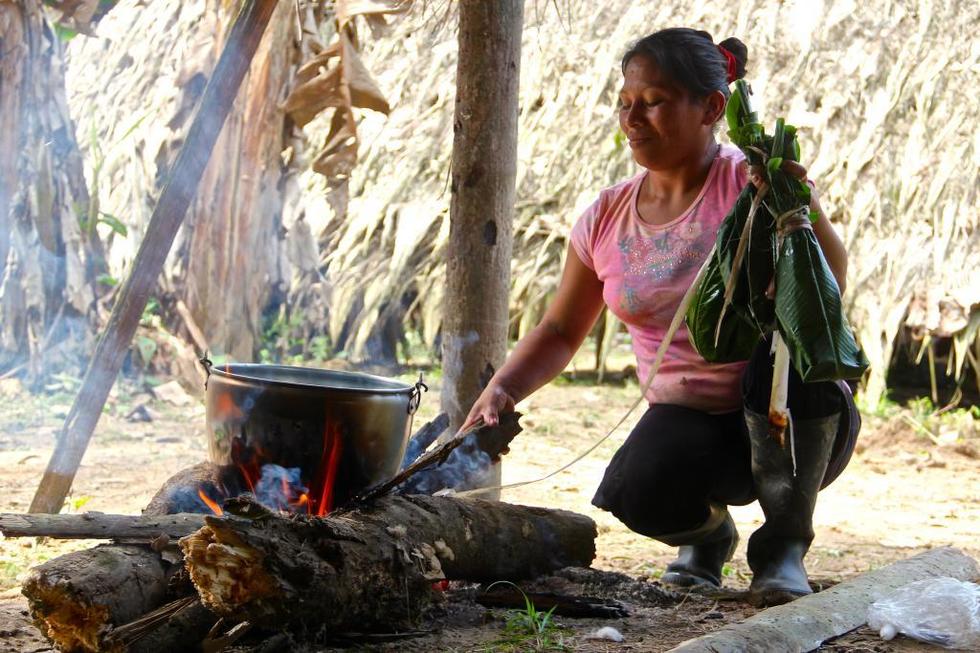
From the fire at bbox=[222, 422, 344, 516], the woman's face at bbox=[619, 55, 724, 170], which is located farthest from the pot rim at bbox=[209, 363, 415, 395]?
the woman's face at bbox=[619, 55, 724, 170]

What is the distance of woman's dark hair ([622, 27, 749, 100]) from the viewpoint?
2.60 meters

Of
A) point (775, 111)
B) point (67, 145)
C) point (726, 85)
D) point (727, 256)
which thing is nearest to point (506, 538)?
point (727, 256)

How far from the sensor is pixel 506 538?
258 cm

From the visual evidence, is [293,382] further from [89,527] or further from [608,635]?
[608,635]

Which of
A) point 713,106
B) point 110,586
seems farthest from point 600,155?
point 110,586

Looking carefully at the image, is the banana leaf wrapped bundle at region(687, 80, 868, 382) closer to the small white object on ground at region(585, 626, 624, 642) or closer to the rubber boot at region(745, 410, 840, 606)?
the rubber boot at region(745, 410, 840, 606)

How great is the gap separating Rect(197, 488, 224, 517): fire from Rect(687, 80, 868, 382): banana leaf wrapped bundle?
1240 mm

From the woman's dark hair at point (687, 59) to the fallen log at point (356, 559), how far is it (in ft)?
3.74

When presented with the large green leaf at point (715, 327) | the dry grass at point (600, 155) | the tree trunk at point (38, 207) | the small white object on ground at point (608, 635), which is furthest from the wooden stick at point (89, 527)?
the dry grass at point (600, 155)

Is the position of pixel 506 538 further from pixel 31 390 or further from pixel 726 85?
pixel 31 390

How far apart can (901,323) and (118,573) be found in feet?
19.4

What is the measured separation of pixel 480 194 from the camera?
334 cm

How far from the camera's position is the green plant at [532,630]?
2148mm

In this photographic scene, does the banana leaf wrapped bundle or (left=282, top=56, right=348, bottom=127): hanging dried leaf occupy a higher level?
(left=282, top=56, right=348, bottom=127): hanging dried leaf
